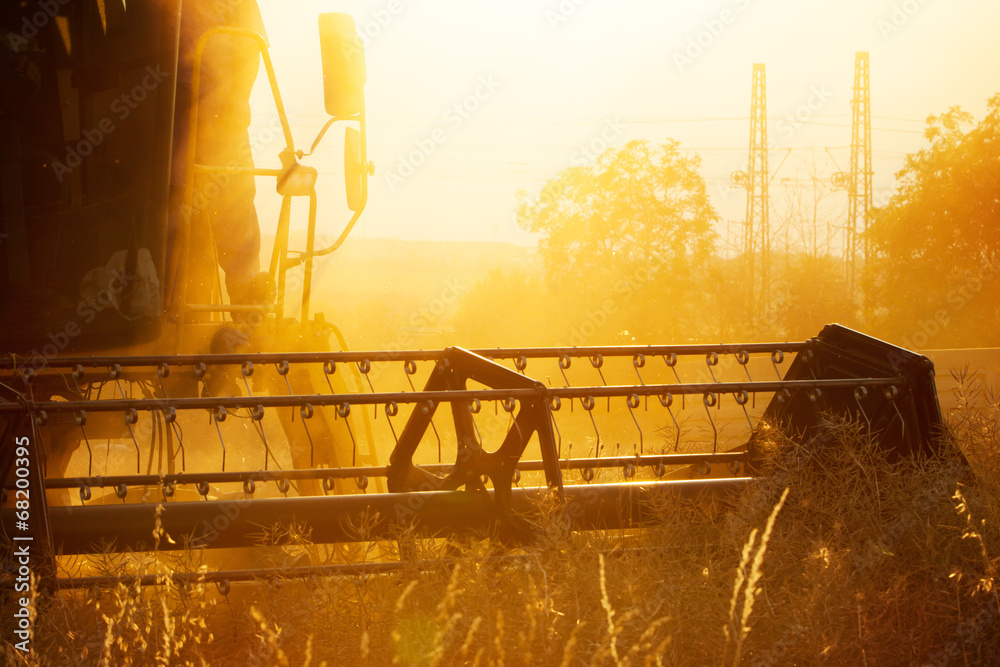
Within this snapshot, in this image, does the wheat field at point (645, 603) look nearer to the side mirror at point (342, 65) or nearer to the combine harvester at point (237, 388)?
the combine harvester at point (237, 388)

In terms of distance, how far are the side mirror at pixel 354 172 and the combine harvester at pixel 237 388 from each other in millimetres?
13

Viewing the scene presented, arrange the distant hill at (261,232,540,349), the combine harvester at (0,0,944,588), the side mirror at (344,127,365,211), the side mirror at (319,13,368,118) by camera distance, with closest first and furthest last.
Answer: the combine harvester at (0,0,944,588) → the side mirror at (319,13,368,118) → the side mirror at (344,127,365,211) → the distant hill at (261,232,540,349)

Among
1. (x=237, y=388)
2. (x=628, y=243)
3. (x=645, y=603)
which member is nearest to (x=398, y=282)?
(x=628, y=243)

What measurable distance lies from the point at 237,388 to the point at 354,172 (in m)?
1.50

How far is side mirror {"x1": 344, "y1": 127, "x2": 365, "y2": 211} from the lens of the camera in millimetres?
4426

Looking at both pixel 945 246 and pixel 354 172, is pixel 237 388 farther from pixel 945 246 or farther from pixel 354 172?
pixel 945 246

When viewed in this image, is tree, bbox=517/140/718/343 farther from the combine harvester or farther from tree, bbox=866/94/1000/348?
the combine harvester

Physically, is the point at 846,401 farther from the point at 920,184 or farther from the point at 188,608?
the point at 920,184

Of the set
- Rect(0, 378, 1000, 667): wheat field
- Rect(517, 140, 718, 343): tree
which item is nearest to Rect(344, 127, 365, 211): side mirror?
Rect(0, 378, 1000, 667): wheat field

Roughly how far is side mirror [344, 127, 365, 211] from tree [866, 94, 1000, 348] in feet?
72.6

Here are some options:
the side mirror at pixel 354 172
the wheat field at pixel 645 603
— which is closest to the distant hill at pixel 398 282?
the side mirror at pixel 354 172

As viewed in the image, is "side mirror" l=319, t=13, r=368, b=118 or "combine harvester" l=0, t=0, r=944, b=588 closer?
"combine harvester" l=0, t=0, r=944, b=588

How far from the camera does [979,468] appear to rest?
2.86 m

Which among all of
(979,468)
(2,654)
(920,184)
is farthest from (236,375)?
(920,184)
